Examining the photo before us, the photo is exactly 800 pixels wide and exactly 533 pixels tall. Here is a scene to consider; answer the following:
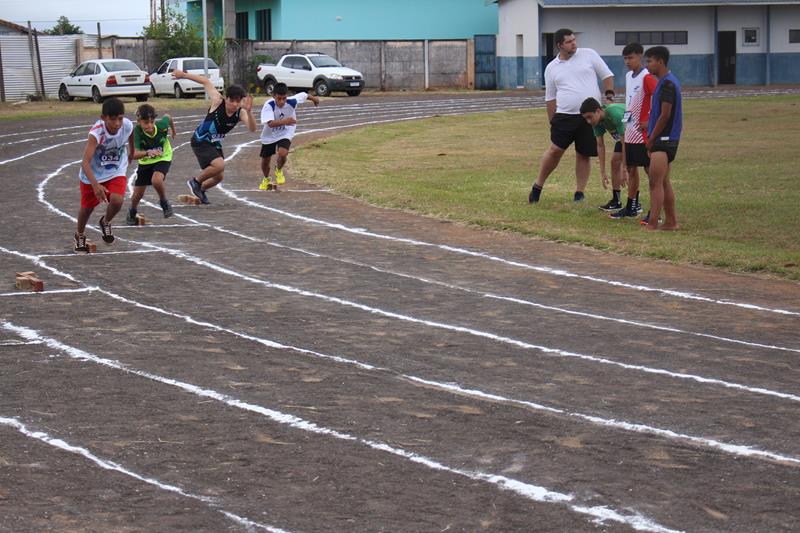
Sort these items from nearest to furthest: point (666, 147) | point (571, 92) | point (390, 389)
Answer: point (390, 389)
point (666, 147)
point (571, 92)

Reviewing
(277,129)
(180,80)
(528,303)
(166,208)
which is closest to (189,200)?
(166,208)

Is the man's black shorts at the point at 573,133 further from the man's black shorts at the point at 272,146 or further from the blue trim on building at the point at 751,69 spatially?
the blue trim on building at the point at 751,69

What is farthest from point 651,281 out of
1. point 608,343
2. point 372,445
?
point 372,445

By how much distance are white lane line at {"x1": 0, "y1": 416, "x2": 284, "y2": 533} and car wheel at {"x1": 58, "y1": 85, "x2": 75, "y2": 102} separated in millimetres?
41678

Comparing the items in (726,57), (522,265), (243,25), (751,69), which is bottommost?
(522,265)

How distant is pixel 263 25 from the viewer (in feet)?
201

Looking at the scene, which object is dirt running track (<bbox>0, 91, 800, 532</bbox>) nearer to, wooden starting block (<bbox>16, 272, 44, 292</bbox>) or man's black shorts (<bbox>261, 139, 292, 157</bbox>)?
wooden starting block (<bbox>16, 272, 44, 292</bbox>)

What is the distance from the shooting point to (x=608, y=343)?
8.62m

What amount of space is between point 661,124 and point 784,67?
44574 mm

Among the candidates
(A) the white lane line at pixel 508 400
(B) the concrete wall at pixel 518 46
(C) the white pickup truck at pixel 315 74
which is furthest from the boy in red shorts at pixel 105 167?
(B) the concrete wall at pixel 518 46

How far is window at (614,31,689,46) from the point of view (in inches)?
2124

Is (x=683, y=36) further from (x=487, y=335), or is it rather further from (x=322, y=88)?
(x=487, y=335)

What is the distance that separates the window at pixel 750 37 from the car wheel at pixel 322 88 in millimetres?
18444

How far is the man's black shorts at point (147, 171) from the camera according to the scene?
14758mm
